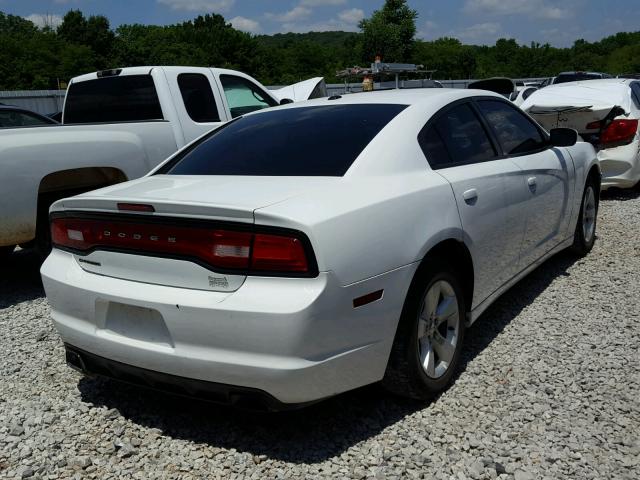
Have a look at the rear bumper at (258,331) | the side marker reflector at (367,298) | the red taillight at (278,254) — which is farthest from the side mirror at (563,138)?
the red taillight at (278,254)

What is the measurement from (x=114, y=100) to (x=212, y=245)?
15.3 ft

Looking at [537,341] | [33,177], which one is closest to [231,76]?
[33,177]

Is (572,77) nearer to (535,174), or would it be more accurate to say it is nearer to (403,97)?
(535,174)

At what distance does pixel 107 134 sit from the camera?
208 inches

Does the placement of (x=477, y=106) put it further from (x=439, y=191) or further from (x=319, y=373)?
(x=319, y=373)

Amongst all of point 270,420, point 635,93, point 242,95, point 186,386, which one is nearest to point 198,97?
point 242,95

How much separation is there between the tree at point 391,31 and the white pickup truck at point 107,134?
2704 inches

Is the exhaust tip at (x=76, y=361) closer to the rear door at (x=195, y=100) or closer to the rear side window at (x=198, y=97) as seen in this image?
the rear door at (x=195, y=100)

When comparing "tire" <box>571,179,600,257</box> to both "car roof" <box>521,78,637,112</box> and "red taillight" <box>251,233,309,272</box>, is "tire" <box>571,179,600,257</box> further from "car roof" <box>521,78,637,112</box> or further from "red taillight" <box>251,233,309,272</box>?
"red taillight" <box>251,233,309,272</box>

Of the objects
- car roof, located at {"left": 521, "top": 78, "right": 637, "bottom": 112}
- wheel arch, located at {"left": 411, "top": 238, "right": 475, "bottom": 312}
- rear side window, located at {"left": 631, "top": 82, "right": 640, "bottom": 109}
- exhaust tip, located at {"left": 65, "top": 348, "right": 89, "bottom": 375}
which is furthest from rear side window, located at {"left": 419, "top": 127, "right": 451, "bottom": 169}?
rear side window, located at {"left": 631, "top": 82, "right": 640, "bottom": 109}

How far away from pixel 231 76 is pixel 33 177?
2962 millimetres

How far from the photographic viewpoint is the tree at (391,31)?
237ft

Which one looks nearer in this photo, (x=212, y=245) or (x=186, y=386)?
(x=212, y=245)

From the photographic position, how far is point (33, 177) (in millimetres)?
4742
